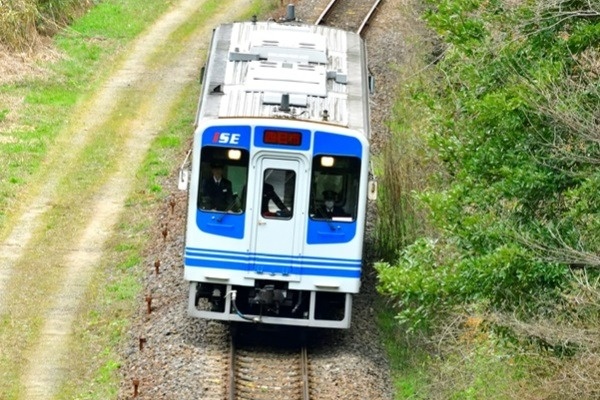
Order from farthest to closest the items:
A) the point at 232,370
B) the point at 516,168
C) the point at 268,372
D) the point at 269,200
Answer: the point at 269,200
the point at 268,372
the point at 232,370
the point at 516,168

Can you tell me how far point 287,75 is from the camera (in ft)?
66.4

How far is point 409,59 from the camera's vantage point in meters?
30.6

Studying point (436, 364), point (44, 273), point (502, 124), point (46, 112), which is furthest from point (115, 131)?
point (502, 124)

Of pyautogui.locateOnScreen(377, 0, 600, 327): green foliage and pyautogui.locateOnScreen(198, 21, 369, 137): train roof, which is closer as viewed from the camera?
pyautogui.locateOnScreen(377, 0, 600, 327): green foliage

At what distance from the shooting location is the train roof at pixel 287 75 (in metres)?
19.3

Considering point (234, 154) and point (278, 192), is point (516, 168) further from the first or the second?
point (234, 154)

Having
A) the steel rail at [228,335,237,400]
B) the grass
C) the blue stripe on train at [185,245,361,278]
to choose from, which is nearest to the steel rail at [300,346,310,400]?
the steel rail at [228,335,237,400]

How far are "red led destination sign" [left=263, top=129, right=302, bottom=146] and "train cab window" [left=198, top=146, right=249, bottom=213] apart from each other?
0.33m

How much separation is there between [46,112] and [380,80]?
6.80 metres

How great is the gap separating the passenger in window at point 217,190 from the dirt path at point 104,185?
284cm

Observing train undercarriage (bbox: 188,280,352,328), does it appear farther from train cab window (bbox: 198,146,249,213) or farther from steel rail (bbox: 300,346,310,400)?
train cab window (bbox: 198,146,249,213)

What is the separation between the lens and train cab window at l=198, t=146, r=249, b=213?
19031 mm

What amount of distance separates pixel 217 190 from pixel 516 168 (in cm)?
440

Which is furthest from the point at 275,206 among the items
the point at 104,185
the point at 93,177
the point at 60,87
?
the point at 60,87
